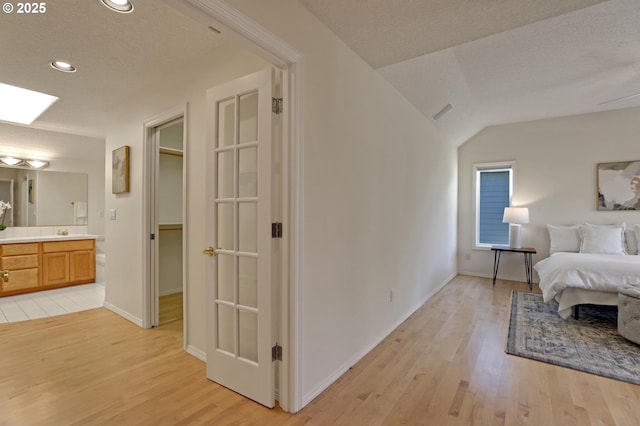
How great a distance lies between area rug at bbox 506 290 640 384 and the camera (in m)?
2.41

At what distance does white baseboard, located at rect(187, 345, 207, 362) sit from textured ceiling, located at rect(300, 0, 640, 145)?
2735 mm

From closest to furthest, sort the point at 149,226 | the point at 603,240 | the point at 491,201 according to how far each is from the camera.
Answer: the point at 149,226 < the point at 603,240 < the point at 491,201

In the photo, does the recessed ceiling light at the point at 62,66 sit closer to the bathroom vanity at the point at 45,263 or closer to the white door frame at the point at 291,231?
the white door frame at the point at 291,231

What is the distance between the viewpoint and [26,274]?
14.8 ft

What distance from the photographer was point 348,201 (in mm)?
2410

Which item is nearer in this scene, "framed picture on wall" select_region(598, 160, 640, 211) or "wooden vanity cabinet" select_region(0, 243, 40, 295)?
"wooden vanity cabinet" select_region(0, 243, 40, 295)

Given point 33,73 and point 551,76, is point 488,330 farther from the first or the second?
point 33,73

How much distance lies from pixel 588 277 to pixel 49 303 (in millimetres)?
6700

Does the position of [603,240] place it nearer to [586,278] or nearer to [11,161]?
[586,278]

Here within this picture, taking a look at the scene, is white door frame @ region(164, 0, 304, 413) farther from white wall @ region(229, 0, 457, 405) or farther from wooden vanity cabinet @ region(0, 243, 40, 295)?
wooden vanity cabinet @ region(0, 243, 40, 295)

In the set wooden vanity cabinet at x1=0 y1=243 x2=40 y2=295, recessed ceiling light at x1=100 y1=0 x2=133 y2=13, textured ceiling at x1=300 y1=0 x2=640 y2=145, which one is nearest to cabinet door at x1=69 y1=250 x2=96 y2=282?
wooden vanity cabinet at x1=0 y1=243 x2=40 y2=295

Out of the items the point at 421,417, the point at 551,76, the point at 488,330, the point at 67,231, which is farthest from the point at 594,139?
the point at 67,231

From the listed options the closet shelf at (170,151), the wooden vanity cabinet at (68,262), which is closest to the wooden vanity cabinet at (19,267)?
the wooden vanity cabinet at (68,262)

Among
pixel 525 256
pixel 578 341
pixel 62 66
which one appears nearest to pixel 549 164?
pixel 525 256
